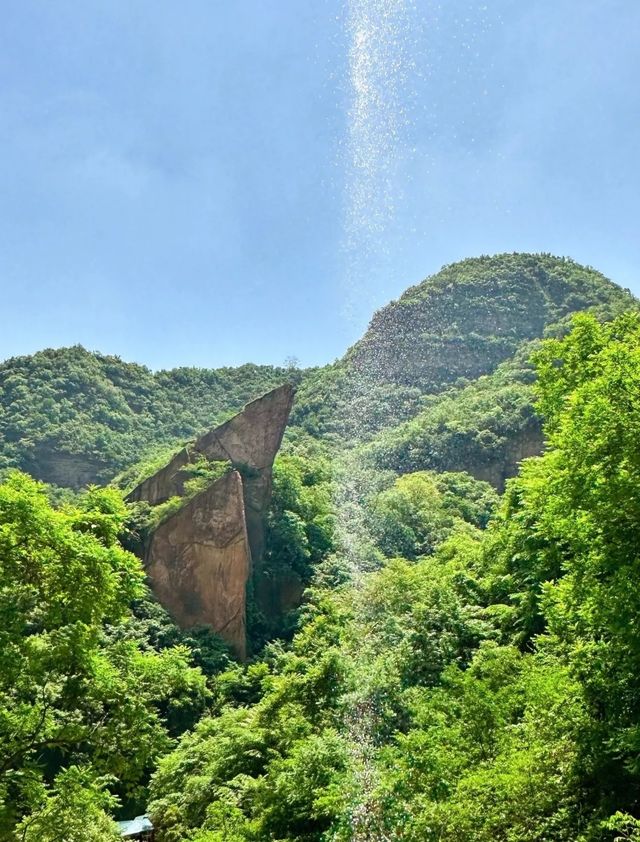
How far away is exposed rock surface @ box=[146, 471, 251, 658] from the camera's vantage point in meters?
33.9

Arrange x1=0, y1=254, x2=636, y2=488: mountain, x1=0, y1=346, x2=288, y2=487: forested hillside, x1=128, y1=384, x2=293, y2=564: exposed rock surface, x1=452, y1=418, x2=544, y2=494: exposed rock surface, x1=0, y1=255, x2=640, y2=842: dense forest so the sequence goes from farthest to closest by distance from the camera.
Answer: x1=0, y1=254, x2=636, y2=488: mountain → x1=0, y1=346, x2=288, y2=487: forested hillside → x1=452, y1=418, x2=544, y2=494: exposed rock surface → x1=128, y1=384, x2=293, y2=564: exposed rock surface → x1=0, y1=255, x2=640, y2=842: dense forest

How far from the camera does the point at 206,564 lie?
34625 mm

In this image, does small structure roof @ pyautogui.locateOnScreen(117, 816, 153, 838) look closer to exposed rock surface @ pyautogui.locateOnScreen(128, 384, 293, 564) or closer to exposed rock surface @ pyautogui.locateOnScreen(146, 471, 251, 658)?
exposed rock surface @ pyautogui.locateOnScreen(146, 471, 251, 658)

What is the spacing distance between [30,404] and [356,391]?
38957 millimetres

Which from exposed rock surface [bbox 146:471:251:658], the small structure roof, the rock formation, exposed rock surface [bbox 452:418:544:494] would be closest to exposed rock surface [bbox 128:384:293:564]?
the rock formation

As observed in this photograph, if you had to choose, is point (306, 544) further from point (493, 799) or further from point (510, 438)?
point (493, 799)

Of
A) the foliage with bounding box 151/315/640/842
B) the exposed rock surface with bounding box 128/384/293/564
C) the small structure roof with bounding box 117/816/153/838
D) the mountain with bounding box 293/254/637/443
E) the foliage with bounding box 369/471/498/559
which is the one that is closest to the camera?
the foliage with bounding box 151/315/640/842

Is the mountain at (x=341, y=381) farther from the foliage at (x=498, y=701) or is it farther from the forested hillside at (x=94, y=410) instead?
the foliage at (x=498, y=701)

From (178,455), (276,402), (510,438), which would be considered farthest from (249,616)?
(510,438)

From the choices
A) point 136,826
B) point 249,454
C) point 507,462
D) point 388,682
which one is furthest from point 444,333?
point 388,682

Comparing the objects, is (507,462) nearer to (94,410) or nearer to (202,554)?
(202,554)

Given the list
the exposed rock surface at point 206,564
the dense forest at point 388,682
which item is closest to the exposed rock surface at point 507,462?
the exposed rock surface at point 206,564

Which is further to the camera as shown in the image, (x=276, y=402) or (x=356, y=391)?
(x=356, y=391)

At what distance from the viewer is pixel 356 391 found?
84.6m
